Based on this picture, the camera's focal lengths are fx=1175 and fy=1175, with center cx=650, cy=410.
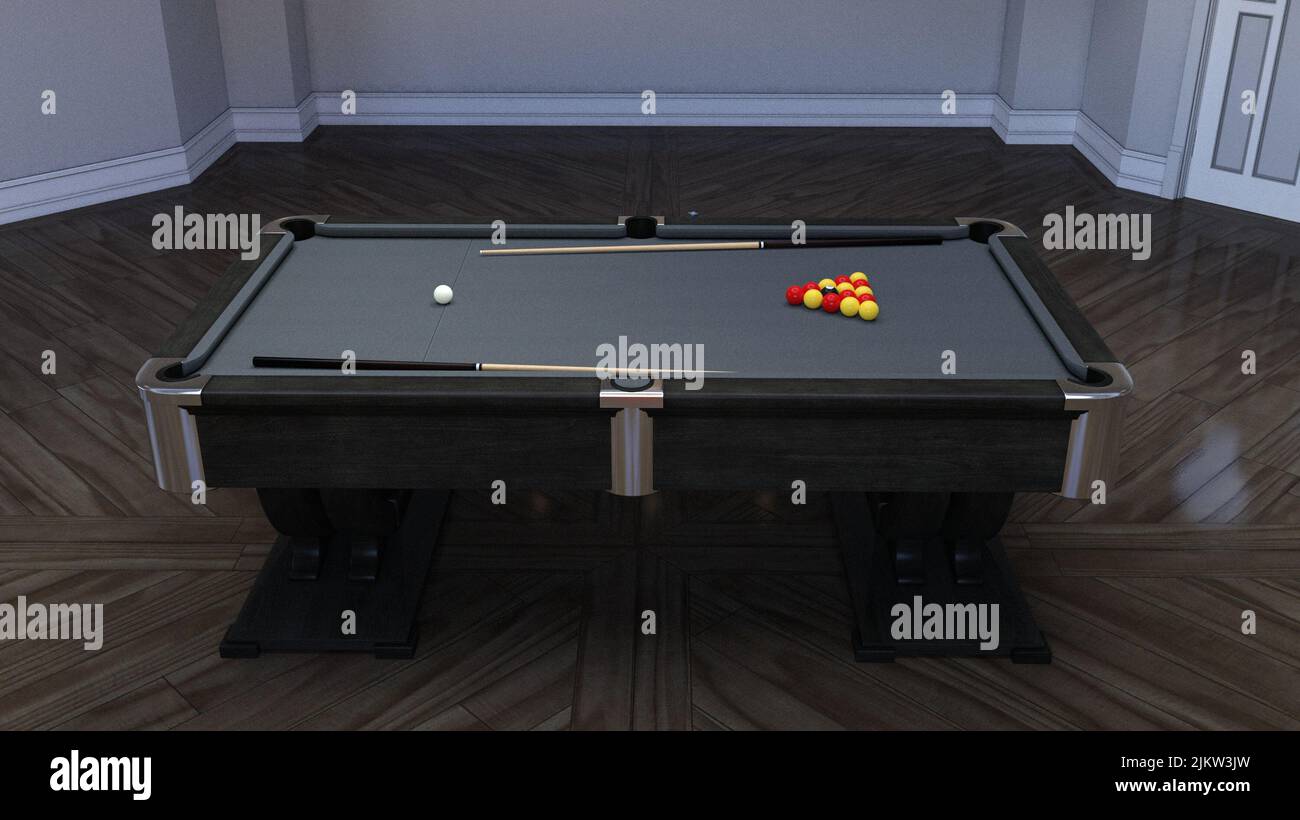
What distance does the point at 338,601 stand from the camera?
254cm

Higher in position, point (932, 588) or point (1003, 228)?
point (1003, 228)

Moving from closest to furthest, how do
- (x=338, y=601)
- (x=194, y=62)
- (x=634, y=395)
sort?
(x=634, y=395) → (x=338, y=601) → (x=194, y=62)

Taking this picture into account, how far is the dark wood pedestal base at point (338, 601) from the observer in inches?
96.0

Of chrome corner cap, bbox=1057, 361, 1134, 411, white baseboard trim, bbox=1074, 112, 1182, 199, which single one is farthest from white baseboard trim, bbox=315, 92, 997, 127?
chrome corner cap, bbox=1057, 361, 1134, 411

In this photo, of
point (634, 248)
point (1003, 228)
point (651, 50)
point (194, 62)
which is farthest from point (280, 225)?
point (651, 50)

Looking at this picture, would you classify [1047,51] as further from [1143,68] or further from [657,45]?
[657,45]

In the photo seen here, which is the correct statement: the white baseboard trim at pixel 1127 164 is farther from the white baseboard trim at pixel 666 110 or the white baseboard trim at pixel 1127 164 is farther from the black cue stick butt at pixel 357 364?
the black cue stick butt at pixel 357 364

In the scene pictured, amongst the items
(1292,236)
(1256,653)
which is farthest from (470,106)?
(1256,653)

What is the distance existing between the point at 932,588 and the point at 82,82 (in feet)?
14.3

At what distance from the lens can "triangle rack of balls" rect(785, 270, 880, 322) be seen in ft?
7.80

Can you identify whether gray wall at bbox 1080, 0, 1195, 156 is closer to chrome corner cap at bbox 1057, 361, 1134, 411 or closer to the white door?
the white door

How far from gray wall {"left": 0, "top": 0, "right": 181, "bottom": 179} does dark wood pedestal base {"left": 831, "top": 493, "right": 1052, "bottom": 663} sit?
4066 millimetres

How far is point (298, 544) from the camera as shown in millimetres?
2611
